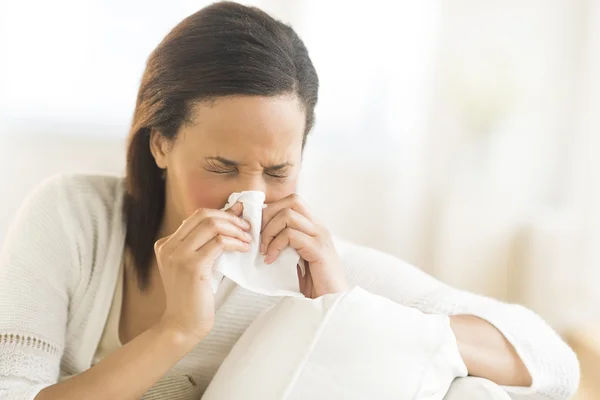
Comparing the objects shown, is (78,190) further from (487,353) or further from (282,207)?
(487,353)

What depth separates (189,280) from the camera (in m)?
1.23

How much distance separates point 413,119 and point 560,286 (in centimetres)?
83

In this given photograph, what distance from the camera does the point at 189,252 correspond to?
122 cm

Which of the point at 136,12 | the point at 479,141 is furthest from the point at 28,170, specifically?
the point at 479,141

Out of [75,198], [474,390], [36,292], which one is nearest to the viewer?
[474,390]

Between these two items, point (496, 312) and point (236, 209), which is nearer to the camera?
point (236, 209)

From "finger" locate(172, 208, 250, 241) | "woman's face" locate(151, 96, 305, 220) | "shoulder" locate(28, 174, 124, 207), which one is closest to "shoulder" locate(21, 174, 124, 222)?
"shoulder" locate(28, 174, 124, 207)

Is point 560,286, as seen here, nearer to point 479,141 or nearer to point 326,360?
point 479,141

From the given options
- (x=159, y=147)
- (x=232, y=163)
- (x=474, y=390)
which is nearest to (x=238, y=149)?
(x=232, y=163)

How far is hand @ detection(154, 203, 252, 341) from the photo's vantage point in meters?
1.22

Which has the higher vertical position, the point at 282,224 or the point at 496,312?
the point at 282,224

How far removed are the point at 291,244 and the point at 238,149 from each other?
7.4 inches

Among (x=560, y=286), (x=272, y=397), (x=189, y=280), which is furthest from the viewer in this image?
(x=560, y=286)

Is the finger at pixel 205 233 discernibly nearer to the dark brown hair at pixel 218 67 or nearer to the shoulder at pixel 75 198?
the dark brown hair at pixel 218 67
